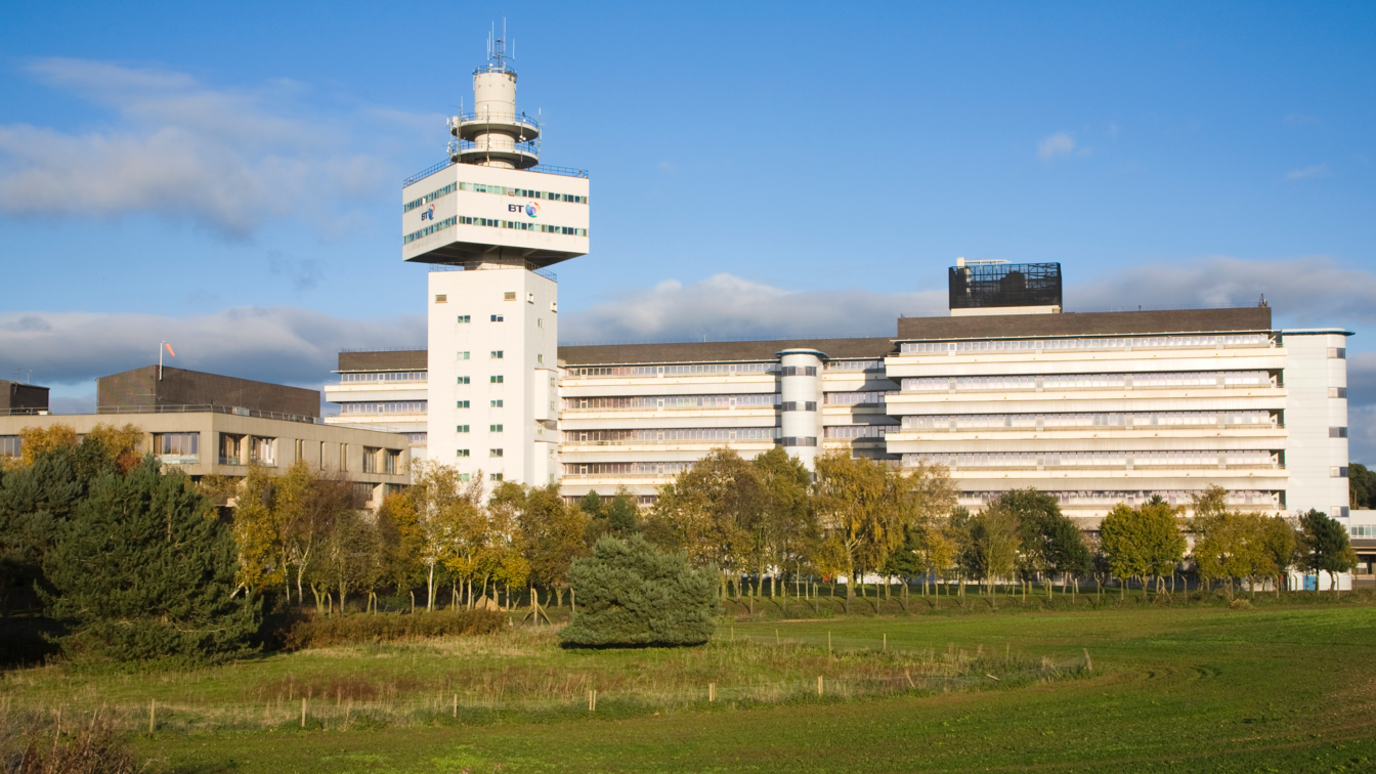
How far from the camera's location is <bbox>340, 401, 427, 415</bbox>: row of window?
148250 millimetres

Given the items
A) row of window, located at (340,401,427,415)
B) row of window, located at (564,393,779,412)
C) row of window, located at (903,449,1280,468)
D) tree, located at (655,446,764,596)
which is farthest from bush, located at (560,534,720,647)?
row of window, located at (340,401,427,415)

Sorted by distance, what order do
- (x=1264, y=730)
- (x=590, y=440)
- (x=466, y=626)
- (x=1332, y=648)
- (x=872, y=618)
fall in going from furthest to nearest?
1. (x=590, y=440)
2. (x=872, y=618)
3. (x=466, y=626)
4. (x=1332, y=648)
5. (x=1264, y=730)

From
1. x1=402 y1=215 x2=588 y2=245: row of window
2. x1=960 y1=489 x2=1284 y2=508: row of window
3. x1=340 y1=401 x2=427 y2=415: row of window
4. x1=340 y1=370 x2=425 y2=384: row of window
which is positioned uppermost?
x1=402 y1=215 x2=588 y2=245: row of window

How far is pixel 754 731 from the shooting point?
121ft

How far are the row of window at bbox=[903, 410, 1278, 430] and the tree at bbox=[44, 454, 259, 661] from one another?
87248 millimetres

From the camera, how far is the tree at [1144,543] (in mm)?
103250

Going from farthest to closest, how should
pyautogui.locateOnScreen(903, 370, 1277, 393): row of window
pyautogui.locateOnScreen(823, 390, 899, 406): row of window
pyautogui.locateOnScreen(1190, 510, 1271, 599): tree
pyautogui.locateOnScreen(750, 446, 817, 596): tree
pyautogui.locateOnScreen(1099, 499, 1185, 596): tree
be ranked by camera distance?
1. pyautogui.locateOnScreen(823, 390, 899, 406): row of window
2. pyautogui.locateOnScreen(903, 370, 1277, 393): row of window
3. pyautogui.locateOnScreen(1099, 499, 1185, 596): tree
4. pyautogui.locateOnScreen(1190, 510, 1271, 599): tree
5. pyautogui.locateOnScreen(750, 446, 817, 596): tree

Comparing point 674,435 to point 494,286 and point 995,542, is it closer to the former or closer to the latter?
point 494,286

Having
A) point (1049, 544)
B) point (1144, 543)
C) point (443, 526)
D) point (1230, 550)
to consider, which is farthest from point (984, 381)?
point (443, 526)

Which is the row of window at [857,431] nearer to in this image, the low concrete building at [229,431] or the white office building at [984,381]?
the white office building at [984,381]

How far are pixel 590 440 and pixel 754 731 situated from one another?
111 m

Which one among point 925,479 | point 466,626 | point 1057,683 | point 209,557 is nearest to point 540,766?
point 1057,683

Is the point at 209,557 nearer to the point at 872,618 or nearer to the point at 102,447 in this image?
the point at 102,447

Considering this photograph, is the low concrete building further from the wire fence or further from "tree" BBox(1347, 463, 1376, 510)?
"tree" BBox(1347, 463, 1376, 510)
